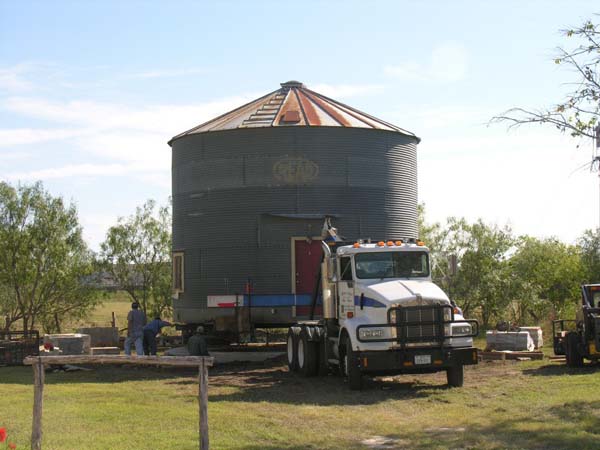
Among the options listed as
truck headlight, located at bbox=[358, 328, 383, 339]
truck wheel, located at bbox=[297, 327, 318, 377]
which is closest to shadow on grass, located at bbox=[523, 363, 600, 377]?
truck headlight, located at bbox=[358, 328, 383, 339]

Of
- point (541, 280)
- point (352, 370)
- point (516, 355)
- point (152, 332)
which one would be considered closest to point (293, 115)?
point (152, 332)

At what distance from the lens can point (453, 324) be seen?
629 inches

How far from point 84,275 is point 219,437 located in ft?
74.2

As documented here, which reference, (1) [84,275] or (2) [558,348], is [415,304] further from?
(1) [84,275]

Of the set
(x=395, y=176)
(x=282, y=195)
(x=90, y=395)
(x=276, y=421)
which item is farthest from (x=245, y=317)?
(x=276, y=421)

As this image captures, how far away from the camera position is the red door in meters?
23.1

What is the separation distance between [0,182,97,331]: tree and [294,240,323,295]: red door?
1141 centimetres

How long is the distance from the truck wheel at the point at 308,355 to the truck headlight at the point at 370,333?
2874 millimetres

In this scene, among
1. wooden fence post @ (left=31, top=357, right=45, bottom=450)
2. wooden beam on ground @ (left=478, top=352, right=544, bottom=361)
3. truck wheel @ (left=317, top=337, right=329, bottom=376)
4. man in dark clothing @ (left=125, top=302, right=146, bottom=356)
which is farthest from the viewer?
man in dark clothing @ (left=125, top=302, right=146, bottom=356)

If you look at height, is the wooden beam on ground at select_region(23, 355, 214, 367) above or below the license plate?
above

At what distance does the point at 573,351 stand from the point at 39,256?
774 inches

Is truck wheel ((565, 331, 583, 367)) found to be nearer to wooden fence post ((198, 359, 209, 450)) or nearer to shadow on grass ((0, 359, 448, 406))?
shadow on grass ((0, 359, 448, 406))

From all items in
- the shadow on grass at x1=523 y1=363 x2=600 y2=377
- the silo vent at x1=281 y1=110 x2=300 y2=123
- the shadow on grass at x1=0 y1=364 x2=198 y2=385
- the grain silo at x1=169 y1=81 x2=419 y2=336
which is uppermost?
the silo vent at x1=281 y1=110 x2=300 y2=123

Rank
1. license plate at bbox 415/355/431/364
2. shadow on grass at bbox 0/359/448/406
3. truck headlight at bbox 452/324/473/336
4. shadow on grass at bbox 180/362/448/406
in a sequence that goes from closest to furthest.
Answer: shadow on grass at bbox 180/362/448/406
shadow on grass at bbox 0/359/448/406
license plate at bbox 415/355/431/364
truck headlight at bbox 452/324/473/336
